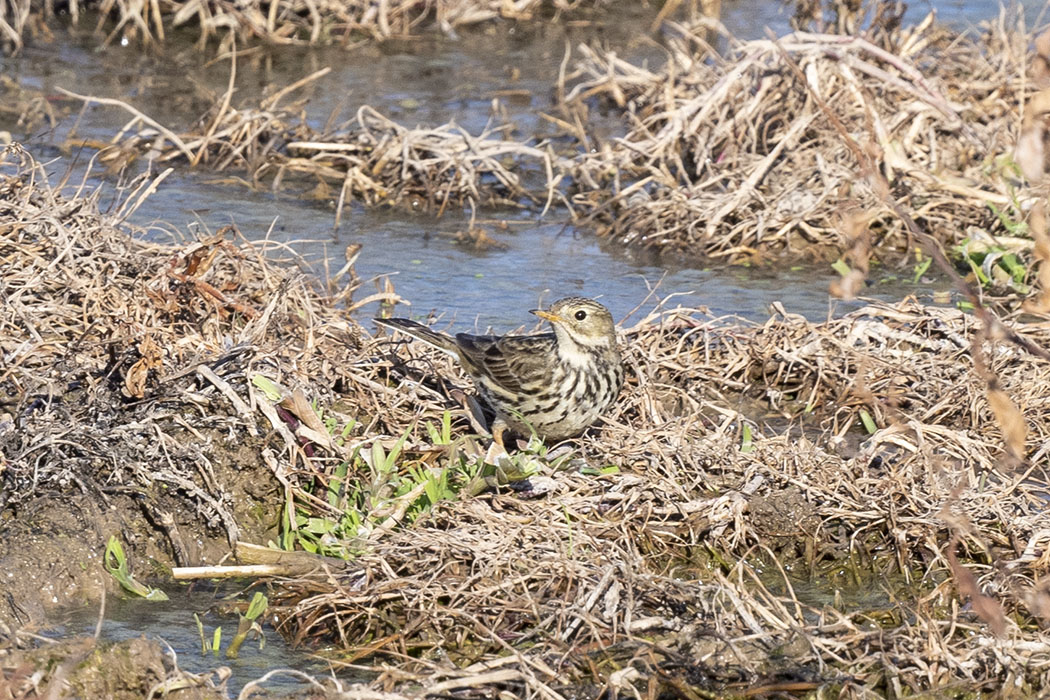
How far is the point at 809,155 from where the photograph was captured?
8797 mm

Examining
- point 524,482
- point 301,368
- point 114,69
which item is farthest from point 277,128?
point 524,482

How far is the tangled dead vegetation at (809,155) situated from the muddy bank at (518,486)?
5.66 feet

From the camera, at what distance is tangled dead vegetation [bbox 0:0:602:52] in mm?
12219

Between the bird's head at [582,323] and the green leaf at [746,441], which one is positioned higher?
the bird's head at [582,323]

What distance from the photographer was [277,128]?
32.7 feet

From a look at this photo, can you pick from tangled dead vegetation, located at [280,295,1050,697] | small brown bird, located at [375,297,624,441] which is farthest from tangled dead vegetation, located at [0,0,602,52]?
small brown bird, located at [375,297,624,441]

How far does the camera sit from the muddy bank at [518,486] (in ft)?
14.9

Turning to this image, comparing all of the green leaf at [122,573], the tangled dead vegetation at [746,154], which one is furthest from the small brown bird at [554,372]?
the tangled dead vegetation at [746,154]

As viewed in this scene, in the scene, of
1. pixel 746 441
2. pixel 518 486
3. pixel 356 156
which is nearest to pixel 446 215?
pixel 356 156

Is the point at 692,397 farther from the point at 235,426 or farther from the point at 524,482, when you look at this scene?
the point at 235,426

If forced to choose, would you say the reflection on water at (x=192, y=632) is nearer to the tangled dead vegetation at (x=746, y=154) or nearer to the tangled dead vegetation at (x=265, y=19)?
the tangled dead vegetation at (x=746, y=154)

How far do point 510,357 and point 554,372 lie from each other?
217 mm

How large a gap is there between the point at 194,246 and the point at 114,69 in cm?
621

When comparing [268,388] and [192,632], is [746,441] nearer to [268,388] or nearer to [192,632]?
[268,388]
